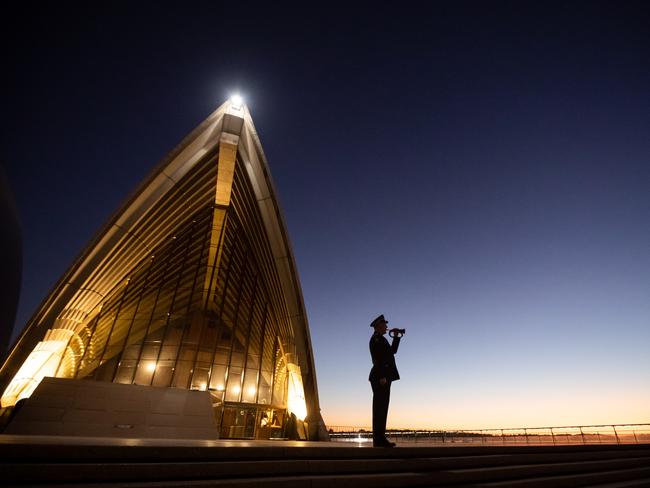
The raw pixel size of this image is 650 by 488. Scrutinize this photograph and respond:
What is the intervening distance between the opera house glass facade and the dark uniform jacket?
11467 mm

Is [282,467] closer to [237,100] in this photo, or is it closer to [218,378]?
[237,100]

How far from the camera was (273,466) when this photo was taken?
11.7ft

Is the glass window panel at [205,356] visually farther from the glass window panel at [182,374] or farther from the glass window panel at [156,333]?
the glass window panel at [156,333]

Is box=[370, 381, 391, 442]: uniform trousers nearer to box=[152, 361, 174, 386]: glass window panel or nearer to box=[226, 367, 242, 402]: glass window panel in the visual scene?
box=[226, 367, 242, 402]: glass window panel

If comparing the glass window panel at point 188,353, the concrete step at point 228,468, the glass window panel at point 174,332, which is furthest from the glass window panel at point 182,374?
the concrete step at point 228,468

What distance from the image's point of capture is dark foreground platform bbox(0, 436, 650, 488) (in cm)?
286

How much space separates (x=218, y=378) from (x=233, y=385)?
0.86 metres

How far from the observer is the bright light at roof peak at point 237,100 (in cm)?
1441

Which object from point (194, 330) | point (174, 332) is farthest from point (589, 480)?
point (174, 332)

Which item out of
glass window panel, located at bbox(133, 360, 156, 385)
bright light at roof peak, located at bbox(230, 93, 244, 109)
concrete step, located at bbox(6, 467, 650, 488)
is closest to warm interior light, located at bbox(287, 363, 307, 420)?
glass window panel, located at bbox(133, 360, 156, 385)

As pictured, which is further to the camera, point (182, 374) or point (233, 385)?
point (233, 385)

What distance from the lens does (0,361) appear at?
14.7 m

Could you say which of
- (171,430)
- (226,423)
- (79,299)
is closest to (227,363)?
(226,423)

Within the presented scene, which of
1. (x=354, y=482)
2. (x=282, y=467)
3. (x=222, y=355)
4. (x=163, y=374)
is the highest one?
(x=222, y=355)
